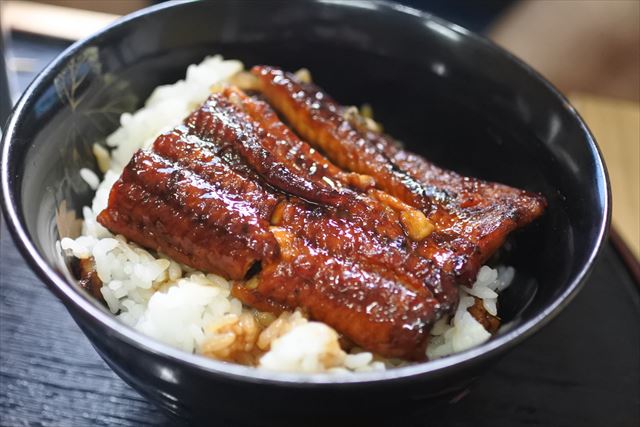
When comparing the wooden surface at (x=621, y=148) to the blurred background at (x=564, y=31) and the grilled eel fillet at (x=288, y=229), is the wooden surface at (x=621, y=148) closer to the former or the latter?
the blurred background at (x=564, y=31)

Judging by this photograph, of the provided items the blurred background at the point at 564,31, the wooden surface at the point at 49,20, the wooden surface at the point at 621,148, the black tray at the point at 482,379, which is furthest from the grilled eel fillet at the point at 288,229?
the blurred background at the point at 564,31

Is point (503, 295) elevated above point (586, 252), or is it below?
below

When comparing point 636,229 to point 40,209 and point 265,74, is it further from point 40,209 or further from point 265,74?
point 40,209

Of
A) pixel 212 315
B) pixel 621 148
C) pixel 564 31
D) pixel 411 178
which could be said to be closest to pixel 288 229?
pixel 212 315

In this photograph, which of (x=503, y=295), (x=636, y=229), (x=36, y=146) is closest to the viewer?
(x=36, y=146)

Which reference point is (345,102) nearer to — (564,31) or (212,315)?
(212,315)

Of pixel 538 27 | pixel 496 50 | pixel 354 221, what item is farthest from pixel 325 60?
pixel 538 27

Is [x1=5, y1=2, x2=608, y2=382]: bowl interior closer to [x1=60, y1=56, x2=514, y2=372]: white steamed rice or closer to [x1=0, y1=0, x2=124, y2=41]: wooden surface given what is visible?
[x1=60, y1=56, x2=514, y2=372]: white steamed rice
